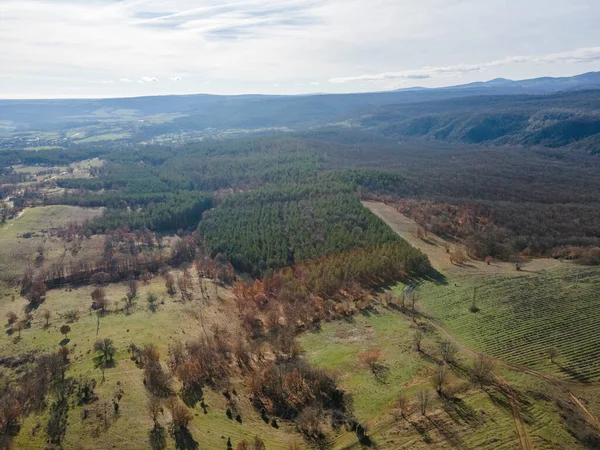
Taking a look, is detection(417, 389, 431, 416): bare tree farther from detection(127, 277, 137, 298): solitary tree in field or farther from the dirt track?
detection(127, 277, 137, 298): solitary tree in field

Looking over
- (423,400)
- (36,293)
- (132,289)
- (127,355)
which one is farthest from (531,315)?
(36,293)

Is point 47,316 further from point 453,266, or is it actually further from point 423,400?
point 453,266

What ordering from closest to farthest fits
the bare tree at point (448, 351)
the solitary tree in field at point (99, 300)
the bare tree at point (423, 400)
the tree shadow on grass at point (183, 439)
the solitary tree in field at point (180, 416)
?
the tree shadow on grass at point (183, 439) < the bare tree at point (423, 400) < the solitary tree in field at point (180, 416) < the bare tree at point (448, 351) < the solitary tree in field at point (99, 300)

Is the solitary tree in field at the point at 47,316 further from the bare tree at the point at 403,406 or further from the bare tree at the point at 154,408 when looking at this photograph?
the bare tree at the point at 403,406

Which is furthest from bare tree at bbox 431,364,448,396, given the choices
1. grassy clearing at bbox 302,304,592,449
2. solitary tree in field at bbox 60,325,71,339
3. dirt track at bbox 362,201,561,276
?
solitary tree in field at bbox 60,325,71,339

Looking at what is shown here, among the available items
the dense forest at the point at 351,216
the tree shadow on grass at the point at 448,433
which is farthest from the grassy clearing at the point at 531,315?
the dense forest at the point at 351,216

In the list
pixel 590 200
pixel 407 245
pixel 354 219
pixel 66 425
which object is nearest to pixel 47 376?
pixel 66 425
